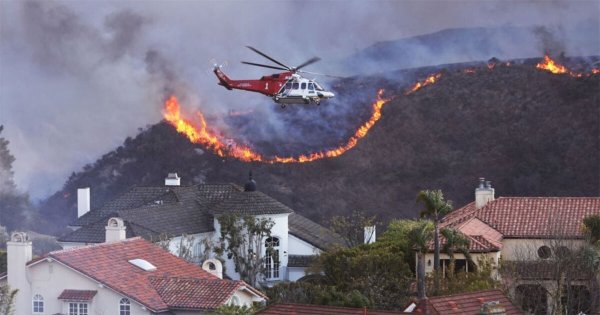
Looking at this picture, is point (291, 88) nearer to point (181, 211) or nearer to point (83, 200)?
point (181, 211)

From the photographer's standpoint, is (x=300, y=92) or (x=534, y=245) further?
(x=534, y=245)

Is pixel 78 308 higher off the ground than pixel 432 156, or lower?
lower

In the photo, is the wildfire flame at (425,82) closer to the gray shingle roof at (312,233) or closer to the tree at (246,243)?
the gray shingle roof at (312,233)

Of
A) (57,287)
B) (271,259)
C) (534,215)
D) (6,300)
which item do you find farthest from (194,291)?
(271,259)

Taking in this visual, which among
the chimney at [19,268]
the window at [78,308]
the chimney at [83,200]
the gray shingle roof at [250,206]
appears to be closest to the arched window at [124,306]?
the window at [78,308]

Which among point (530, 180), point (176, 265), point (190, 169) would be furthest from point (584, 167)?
point (176, 265)

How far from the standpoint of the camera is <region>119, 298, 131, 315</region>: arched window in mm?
68188

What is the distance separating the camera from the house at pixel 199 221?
9075 cm

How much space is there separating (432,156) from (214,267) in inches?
1501

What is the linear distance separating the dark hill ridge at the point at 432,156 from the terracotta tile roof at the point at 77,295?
39465 mm

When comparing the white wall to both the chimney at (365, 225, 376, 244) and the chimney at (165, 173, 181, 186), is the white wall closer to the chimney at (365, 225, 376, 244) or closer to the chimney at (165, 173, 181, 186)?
the chimney at (365, 225, 376, 244)

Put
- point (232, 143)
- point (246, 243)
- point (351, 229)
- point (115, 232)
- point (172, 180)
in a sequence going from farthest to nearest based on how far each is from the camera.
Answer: point (232, 143) → point (172, 180) → point (351, 229) → point (246, 243) → point (115, 232)

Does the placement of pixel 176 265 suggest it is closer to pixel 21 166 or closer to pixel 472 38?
pixel 21 166

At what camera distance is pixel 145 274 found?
70.7 m
